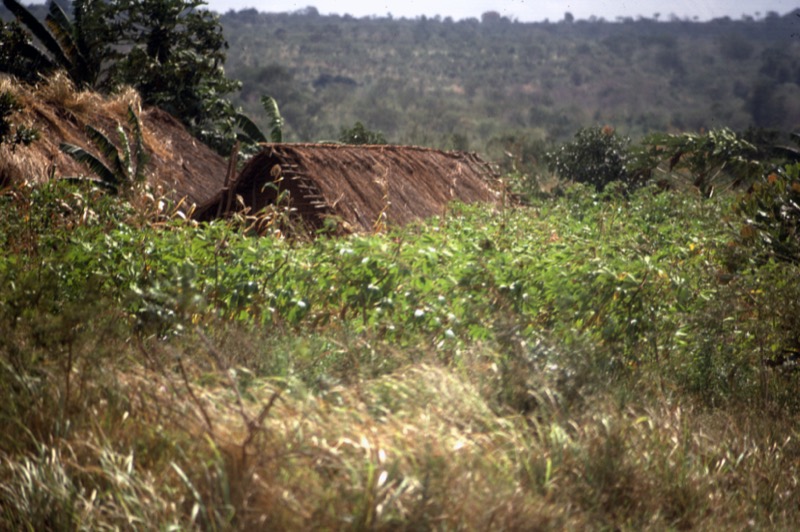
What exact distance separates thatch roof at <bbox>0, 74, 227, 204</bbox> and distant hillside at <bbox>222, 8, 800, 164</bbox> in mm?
26761

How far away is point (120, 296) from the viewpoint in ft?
19.2

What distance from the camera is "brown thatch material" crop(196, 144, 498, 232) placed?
11594mm

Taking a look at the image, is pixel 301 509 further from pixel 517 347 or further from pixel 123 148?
pixel 123 148

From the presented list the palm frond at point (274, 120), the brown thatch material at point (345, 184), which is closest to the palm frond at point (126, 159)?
the brown thatch material at point (345, 184)

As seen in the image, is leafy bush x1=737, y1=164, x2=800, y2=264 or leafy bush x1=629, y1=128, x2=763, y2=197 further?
leafy bush x1=629, y1=128, x2=763, y2=197

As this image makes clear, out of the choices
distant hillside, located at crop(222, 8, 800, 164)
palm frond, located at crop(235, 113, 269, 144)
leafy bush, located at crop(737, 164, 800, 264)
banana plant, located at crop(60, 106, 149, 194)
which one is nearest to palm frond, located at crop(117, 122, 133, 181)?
banana plant, located at crop(60, 106, 149, 194)

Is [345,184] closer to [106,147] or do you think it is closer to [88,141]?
[106,147]

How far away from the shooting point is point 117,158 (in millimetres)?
14156

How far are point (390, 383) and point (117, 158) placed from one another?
10.9 meters

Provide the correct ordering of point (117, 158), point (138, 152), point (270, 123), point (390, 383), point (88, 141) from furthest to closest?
point (270, 123)
point (88, 141)
point (138, 152)
point (117, 158)
point (390, 383)

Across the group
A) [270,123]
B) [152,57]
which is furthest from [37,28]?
[270,123]

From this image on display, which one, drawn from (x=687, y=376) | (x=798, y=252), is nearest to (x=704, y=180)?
(x=798, y=252)

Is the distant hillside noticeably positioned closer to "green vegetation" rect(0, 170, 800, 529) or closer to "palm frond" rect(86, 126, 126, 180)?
"palm frond" rect(86, 126, 126, 180)

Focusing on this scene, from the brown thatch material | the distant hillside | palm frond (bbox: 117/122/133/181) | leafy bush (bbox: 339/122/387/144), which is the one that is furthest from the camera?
the distant hillside
